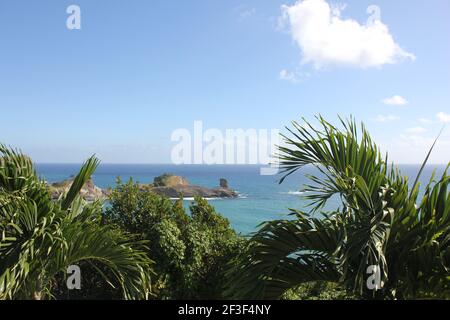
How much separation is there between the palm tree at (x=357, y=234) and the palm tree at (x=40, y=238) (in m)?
1.16

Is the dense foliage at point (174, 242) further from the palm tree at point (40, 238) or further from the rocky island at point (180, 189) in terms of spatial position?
the rocky island at point (180, 189)

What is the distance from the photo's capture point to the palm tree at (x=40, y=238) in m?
3.01

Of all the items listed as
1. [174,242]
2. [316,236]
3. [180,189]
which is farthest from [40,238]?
[180,189]

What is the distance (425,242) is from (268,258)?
3.86 feet

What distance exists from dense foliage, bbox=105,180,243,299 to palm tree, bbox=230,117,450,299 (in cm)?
232

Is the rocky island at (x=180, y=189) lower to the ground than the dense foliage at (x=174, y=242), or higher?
lower

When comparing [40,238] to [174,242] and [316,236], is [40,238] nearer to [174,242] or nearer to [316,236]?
[316,236]

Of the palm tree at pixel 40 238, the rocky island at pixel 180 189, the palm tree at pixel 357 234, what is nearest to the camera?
the palm tree at pixel 357 234

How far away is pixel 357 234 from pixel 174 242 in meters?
3.26

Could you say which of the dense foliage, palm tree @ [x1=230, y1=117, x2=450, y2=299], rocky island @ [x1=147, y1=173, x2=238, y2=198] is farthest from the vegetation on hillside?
rocky island @ [x1=147, y1=173, x2=238, y2=198]

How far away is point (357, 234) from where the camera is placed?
2.61m

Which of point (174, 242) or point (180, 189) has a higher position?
point (174, 242)

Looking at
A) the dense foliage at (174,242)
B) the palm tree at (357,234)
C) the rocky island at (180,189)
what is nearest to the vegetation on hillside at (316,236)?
the palm tree at (357,234)

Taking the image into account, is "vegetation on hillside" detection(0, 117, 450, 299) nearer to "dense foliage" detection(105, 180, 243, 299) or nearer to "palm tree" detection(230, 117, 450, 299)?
"palm tree" detection(230, 117, 450, 299)
